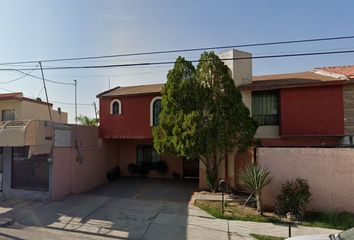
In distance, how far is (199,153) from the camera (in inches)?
549

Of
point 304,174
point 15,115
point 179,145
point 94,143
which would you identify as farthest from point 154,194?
point 15,115

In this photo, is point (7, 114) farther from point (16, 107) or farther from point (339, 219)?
point (339, 219)

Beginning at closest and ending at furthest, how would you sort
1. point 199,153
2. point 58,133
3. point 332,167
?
1. point 332,167
2. point 199,153
3. point 58,133

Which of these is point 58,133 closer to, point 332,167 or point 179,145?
point 179,145

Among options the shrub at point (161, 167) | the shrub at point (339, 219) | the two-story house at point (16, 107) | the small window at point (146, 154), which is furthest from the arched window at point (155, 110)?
the two-story house at point (16, 107)

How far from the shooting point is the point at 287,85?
15.8 metres

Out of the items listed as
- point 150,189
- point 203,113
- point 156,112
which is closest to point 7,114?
point 156,112

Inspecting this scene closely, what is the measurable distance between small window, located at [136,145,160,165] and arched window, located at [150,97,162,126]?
3985mm

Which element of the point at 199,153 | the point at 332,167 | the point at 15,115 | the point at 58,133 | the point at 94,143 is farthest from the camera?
the point at 15,115

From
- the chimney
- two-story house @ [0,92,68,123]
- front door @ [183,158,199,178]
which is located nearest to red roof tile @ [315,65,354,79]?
the chimney

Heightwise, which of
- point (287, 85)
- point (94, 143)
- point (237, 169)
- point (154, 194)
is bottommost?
point (154, 194)

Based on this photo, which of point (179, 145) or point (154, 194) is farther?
point (154, 194)

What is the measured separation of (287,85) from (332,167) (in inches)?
206

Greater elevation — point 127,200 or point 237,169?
point 237,169
